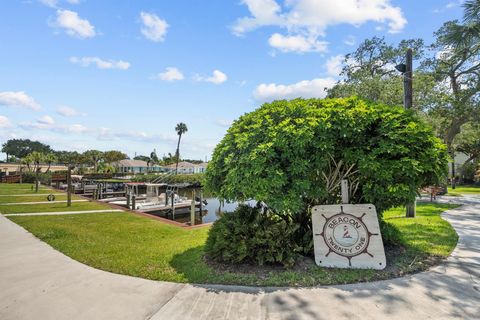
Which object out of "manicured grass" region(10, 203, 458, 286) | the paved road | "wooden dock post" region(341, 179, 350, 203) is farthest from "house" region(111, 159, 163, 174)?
"wooden dock post" region(341, 179, 350, 203)

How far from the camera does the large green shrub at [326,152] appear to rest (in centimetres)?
440

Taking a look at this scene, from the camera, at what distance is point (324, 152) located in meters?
4.57

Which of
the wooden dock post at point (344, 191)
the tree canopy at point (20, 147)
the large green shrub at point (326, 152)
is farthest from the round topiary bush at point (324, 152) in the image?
the tree canopy at point (20, 147)

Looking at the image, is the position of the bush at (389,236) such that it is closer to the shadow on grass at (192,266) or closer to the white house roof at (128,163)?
the shadow on grass at (192,266)

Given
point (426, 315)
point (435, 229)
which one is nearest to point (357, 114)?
point (426, 315)

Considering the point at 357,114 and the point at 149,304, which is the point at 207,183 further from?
the point at 357,114

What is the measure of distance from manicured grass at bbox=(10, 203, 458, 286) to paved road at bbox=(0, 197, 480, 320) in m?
0.24

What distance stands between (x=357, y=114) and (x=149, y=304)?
4.18m

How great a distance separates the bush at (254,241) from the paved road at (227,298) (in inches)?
28.6

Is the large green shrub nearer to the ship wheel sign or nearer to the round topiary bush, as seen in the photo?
the round topiary bush

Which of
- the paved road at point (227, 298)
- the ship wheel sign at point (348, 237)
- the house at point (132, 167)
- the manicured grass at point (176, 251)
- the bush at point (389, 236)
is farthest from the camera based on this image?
the house at point (132, 167)

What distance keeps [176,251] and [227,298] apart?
2610 mm

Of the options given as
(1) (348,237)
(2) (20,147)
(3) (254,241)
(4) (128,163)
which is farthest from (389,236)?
(2) (20,147)

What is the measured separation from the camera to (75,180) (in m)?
40.1
